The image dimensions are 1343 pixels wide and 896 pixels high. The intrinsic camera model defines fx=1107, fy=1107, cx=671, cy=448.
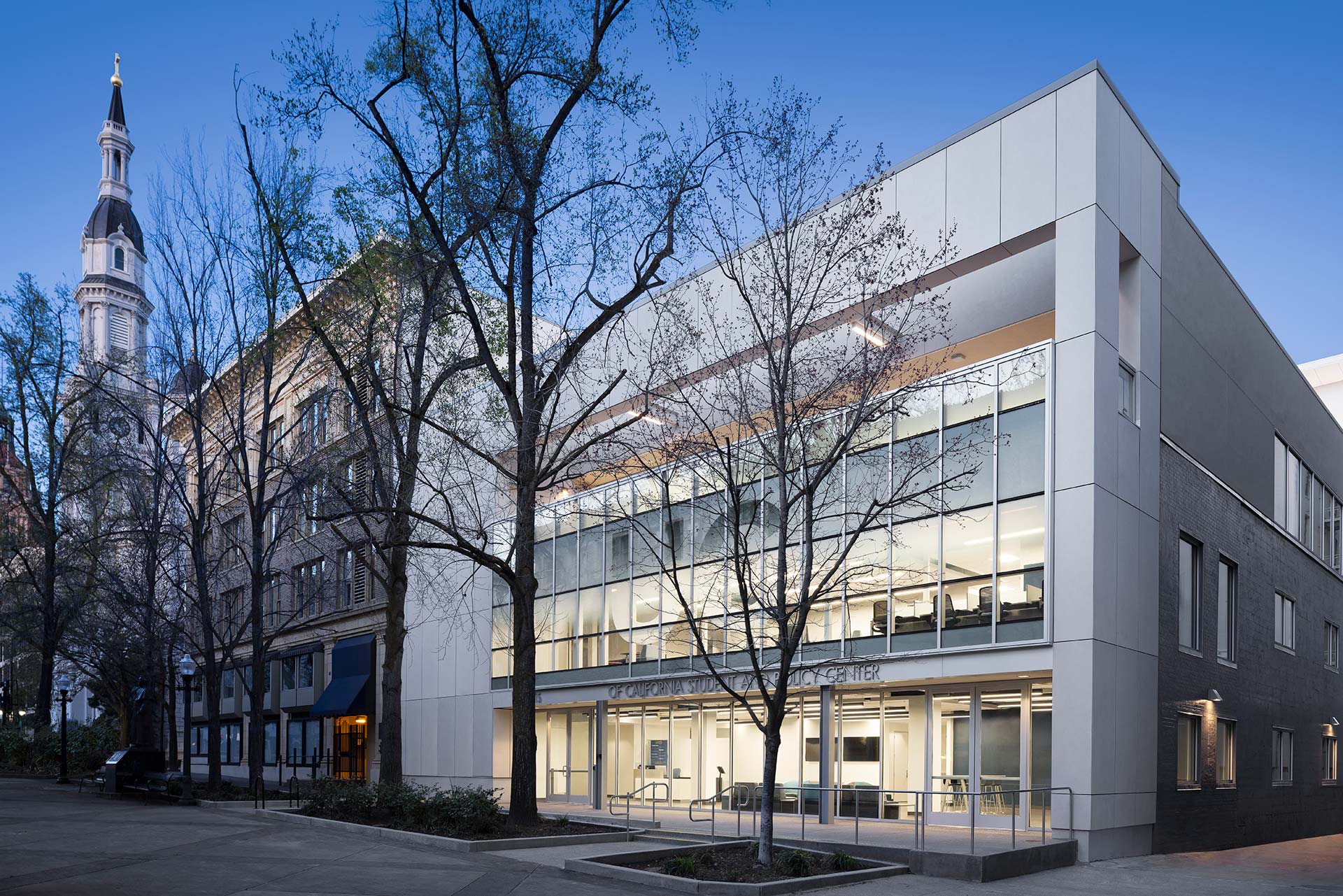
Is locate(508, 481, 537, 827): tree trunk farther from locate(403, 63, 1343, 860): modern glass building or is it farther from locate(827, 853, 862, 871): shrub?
locate(827, 853, 862, 871): shrub

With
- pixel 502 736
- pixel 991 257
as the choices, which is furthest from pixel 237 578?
pixel 991 257

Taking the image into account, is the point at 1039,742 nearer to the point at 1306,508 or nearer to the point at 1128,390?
the point at 1128,390

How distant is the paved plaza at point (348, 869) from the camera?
12.5 metres

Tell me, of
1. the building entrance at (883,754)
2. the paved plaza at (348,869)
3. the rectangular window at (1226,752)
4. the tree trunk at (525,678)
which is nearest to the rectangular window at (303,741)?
the building entrance at (883,754)

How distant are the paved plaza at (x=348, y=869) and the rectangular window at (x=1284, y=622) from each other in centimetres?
799

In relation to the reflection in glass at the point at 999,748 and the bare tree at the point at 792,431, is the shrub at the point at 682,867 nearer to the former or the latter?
the bare tree at the point at 792,431

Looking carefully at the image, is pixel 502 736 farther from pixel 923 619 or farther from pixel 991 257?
pixel 991 257

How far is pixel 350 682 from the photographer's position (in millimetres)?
39062

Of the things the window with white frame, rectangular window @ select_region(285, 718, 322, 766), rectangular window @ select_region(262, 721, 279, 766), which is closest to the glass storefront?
the window with white frame

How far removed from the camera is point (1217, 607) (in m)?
23.0

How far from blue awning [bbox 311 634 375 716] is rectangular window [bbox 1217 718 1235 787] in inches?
1050

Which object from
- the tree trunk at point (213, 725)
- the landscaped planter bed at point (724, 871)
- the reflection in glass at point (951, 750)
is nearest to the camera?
the landscaped planter bed at point (724, 871)

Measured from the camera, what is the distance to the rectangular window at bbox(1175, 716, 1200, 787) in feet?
67.1

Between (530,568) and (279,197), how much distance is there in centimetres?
1210
